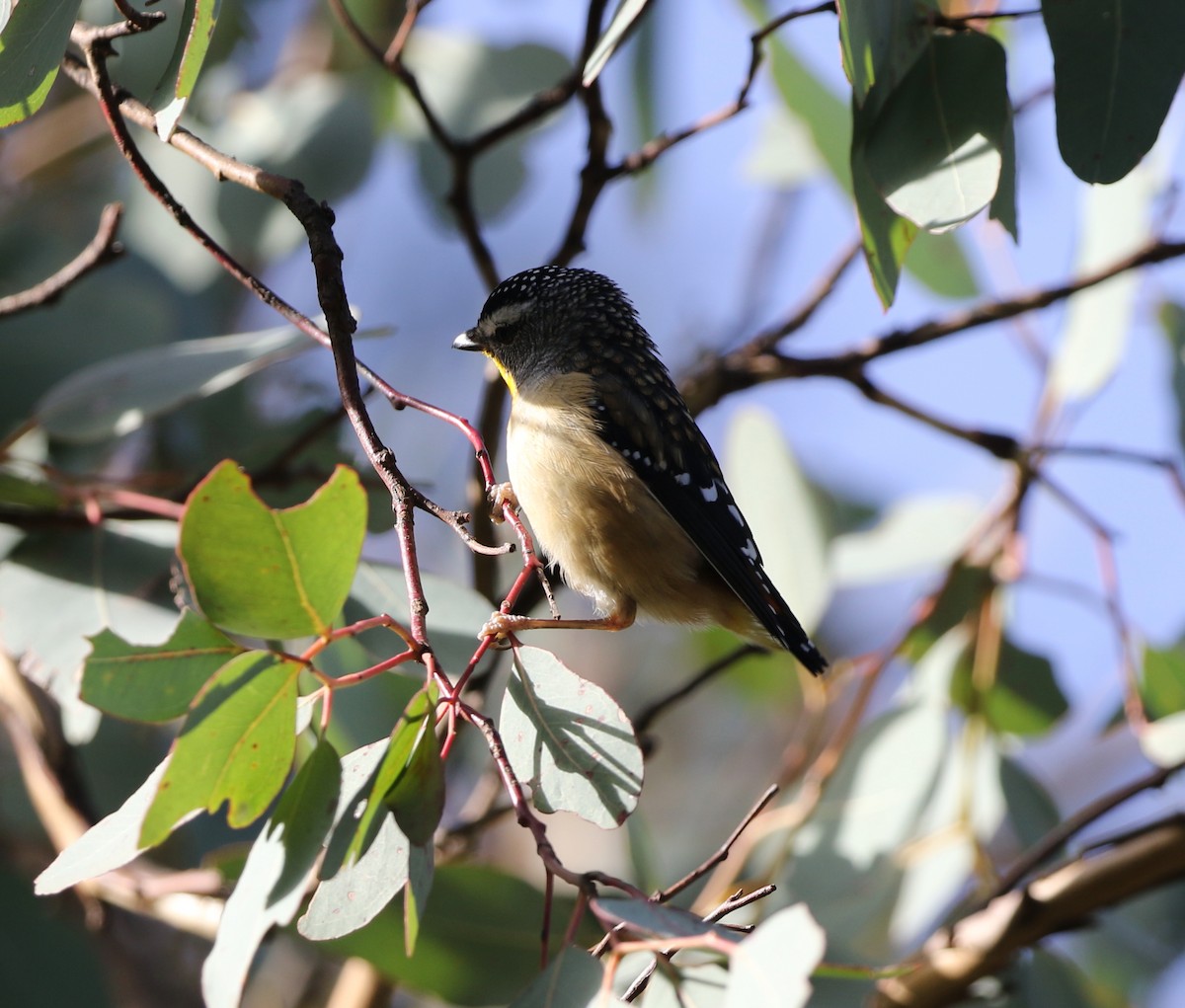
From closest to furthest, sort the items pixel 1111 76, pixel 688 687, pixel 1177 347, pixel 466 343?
pixel 1111 76 → pixel 688 687 → pixel 466 343 → pixel 1177 347

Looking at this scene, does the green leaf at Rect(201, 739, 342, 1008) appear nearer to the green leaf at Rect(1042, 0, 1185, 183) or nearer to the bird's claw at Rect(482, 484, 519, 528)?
the bird's claw at Rect(482, 484, 519, 528)

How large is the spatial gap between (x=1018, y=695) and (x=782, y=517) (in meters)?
0.81

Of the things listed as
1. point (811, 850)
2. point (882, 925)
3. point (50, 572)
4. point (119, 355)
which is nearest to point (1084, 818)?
point (811, 850)

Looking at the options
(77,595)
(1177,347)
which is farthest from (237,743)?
(1177,347)

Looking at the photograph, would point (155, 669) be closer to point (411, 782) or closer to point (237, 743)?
point (237, 743)

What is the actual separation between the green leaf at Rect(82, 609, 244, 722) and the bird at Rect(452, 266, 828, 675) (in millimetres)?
895

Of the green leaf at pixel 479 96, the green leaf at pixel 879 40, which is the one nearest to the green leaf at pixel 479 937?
the green leaf at pixel 879 40

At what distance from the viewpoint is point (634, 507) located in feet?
8.65

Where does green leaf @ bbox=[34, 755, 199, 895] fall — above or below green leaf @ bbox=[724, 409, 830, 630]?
above

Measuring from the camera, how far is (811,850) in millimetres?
3080

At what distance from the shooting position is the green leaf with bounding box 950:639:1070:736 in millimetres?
3244

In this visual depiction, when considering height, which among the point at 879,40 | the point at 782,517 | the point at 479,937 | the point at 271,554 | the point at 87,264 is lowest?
the point at 479,937

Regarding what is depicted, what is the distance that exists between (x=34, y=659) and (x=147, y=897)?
0.75m

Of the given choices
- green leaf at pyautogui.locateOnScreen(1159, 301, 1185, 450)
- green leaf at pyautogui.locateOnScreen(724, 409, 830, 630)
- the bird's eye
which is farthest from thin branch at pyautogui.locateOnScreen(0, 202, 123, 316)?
green leaf at pyautogui.locateOnScreen(1159, 301, 1185, 450)
